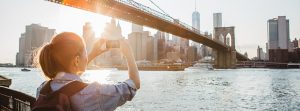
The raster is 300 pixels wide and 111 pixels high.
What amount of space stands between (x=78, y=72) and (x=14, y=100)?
8.58 ft

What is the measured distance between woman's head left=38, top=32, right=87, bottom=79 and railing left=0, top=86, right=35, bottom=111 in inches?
62.5

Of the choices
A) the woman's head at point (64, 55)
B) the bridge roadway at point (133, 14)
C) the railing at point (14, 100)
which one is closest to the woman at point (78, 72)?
the woman's head at point (64, 55)

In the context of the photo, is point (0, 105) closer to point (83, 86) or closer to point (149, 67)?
point (83, 86)

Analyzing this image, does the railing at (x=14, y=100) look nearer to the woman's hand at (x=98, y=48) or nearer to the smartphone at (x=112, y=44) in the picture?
the woman's hand at (x=98, y=48)

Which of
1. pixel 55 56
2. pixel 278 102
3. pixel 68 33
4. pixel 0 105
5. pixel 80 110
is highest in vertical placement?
pixel 68 33

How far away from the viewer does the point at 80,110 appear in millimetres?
1450

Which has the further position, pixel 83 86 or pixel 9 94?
pixel 9 94

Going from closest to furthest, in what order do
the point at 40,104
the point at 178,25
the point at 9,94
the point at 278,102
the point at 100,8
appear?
the point at 40,104 → the point at 9,94 → the point at 278,102 → the point at 100,8 → the point at 178,25

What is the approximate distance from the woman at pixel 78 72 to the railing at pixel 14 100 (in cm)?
161

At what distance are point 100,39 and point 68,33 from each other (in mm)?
156

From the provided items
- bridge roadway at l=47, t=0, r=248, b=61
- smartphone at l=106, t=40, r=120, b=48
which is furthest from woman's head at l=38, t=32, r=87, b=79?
bridge roadway at l=47, t=0, r=248, b=61

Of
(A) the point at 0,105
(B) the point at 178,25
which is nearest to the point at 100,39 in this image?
(A) the point at 0,105

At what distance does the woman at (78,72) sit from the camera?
4.73ft

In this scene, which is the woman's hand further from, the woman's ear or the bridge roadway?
the bridge roadway
